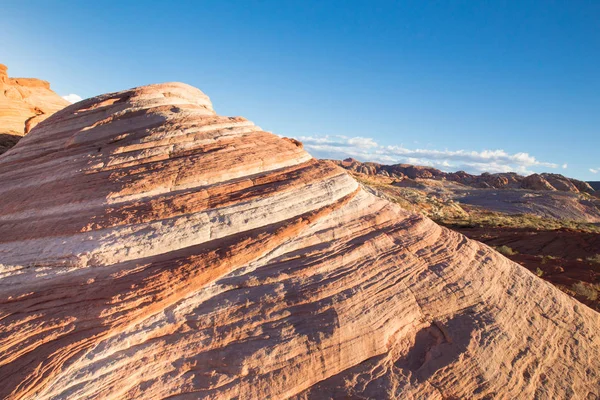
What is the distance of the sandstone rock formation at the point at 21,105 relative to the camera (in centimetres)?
2377

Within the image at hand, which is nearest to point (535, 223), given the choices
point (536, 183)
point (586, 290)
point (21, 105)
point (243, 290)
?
point (586, 290)

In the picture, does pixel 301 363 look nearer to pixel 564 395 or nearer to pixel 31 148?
pixel 564 395

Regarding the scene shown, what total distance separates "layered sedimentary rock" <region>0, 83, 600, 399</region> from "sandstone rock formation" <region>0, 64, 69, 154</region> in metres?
17.4

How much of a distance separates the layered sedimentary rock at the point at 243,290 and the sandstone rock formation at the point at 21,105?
686 inches

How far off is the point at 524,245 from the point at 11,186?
95.6ft

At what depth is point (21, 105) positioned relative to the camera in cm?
2806

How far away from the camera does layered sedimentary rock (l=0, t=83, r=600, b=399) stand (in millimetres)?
5648

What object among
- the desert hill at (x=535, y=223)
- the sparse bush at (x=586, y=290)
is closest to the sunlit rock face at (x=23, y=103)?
the sparse bush at (x=586, y=290)

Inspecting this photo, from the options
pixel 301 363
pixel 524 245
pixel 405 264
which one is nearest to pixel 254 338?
pixel 301 363

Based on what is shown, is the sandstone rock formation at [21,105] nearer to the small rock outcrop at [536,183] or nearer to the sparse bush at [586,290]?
the sparse bush at [586,290]

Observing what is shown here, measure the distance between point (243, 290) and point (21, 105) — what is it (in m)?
31.6

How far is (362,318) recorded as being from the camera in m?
6.72

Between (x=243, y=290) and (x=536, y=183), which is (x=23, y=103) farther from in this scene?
(x=536, y=183)

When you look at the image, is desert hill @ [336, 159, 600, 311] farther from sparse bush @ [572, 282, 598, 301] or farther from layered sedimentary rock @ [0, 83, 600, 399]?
layered sedimentary rock @ [0, 83, 600, 399]
